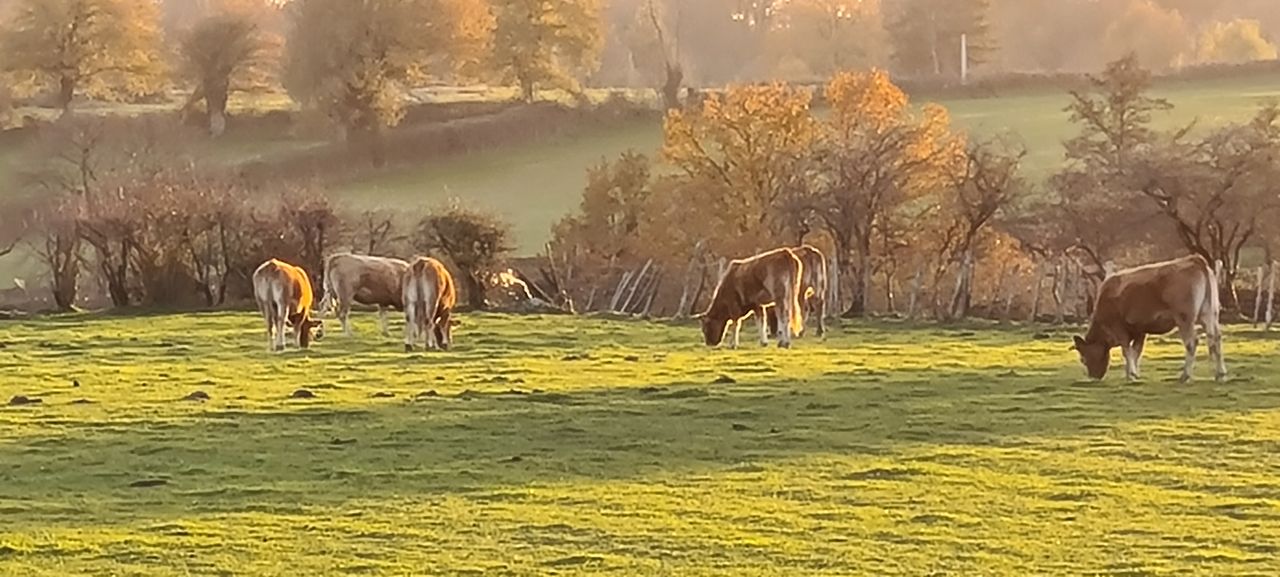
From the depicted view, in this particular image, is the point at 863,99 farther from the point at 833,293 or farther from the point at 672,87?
the point at 672,87

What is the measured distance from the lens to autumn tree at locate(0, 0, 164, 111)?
2753 inches

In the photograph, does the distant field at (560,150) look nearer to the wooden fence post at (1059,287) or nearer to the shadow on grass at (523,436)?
the wooden fence post at (1059,287)

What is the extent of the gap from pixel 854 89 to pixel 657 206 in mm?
7219

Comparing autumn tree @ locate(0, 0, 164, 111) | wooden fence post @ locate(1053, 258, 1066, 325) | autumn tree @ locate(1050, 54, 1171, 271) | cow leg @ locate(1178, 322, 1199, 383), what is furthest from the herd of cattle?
autumn tree @ locate(0, 0, 164, 111)

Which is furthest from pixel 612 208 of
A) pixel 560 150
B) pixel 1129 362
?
pixel 1129 362

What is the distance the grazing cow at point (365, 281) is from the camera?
100.0ft

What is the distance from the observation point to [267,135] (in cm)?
7000

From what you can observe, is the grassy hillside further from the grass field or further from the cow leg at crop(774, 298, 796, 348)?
the grass field

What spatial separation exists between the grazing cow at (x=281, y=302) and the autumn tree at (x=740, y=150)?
20.4 metres

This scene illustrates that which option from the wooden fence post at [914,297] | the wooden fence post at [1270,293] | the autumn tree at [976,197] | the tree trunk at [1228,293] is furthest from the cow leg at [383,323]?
the tree trunk at [1228,293]

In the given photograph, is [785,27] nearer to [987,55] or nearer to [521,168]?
[987,55]

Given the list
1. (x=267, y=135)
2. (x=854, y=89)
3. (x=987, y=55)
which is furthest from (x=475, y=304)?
(x=987, y=55)

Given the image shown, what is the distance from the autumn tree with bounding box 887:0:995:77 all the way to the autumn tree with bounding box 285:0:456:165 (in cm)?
2747

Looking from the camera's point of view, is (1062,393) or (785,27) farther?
(785,27)
